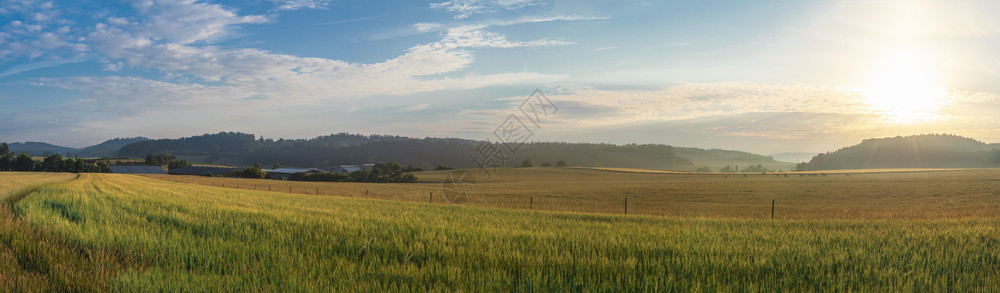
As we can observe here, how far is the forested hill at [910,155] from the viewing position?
154875 mm

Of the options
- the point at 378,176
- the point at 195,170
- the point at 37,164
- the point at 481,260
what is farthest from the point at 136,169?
the point at 481,260

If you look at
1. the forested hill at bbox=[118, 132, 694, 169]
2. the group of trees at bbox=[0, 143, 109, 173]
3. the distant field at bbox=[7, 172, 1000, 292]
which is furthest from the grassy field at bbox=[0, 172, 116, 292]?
the group of trees at bbox=[0, 143, 109, 173]

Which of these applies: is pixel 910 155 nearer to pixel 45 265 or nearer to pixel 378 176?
pixel 378 176

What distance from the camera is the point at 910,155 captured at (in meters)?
162

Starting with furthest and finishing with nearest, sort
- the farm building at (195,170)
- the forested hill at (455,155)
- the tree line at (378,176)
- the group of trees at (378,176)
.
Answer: the forested hill at (455,155)
the farm building at (195,170)
the group of trees at (378,176)
the tree line at (378,176)

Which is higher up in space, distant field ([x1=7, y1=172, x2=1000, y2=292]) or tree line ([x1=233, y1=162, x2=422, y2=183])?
distant field ([x1=7, y1=172, x2=1000, y2=292])

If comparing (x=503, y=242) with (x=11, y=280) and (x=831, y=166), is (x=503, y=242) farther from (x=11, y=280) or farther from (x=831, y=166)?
(x=831, y=166)

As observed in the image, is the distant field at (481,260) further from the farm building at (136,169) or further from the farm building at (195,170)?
the farm building at (136,169)

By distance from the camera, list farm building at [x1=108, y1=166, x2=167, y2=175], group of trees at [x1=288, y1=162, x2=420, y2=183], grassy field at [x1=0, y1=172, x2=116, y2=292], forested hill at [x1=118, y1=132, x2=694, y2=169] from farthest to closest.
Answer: forested hill at [x1=118, y1=132, x2=694, y2=169] → farm building at [x1=108, y1=166, x2=167, y2=175] → group of trees at [x1=288, y1=162, x2=420, y2=183] → grassy field at [x1=0, y1=172, x2=116, y2=292]

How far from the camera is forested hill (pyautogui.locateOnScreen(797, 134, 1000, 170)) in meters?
155

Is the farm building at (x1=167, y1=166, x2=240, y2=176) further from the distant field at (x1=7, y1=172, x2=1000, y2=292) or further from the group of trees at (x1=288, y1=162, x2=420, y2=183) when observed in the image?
the distant field at (x1=7, y1=172, x2=1000, y2=292)

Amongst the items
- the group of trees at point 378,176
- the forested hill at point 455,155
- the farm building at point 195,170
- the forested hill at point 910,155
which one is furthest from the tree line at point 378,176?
the forested hill at point 910,155

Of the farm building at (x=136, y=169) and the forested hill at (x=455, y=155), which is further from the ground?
the forested hill at (x=455, y=155)

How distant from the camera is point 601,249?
26.7 feet
